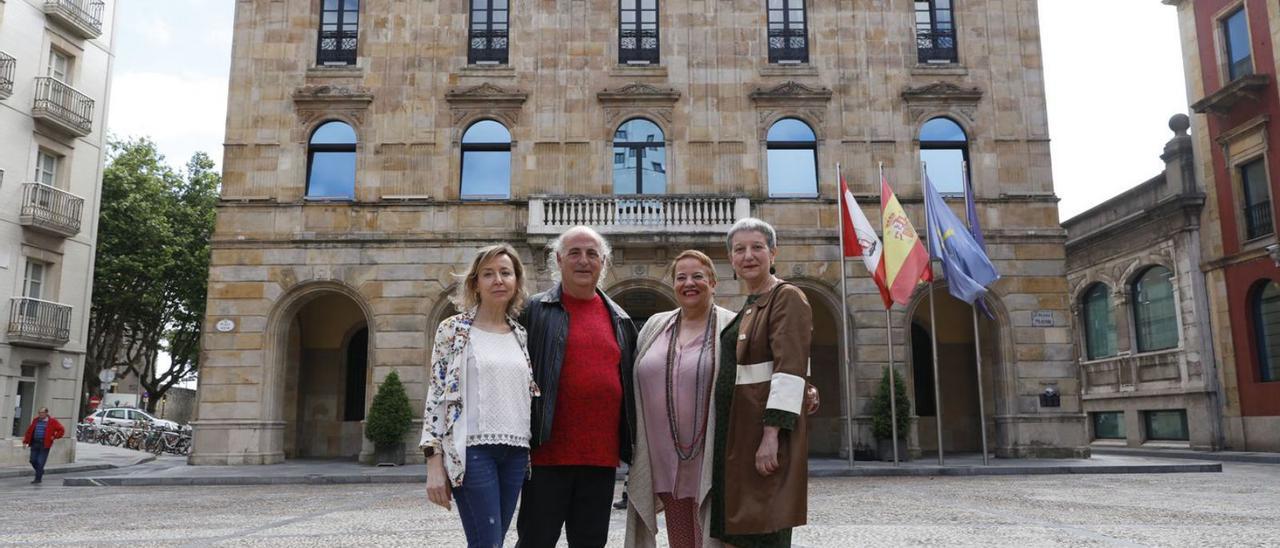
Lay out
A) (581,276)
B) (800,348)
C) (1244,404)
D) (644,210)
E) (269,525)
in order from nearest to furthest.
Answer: (800,348) < (581,276) < (269,525) < (644,210) < (1244,404)

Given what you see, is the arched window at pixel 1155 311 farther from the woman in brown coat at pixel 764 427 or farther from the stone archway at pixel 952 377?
the woman in brown coat at pixel 764 427

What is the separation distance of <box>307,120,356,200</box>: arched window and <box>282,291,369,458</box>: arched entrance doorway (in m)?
2.83

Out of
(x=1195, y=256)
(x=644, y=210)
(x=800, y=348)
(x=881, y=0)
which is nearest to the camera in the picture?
(x=800, y=348)

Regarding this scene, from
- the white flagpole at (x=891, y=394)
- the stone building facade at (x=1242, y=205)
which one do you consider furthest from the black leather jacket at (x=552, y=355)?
the stone building facade at (x=1242, y=205)

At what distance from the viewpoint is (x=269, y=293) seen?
20.5 metres

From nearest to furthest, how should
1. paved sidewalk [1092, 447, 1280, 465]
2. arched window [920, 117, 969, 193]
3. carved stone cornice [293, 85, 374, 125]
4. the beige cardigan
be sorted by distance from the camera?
1. the beige cardigan
2. paved sidewalk [1092, 447, 1280, 465]
3. carved stone cornice [293, 85, 374, 125]
4. arched window [920, 117, 969, 193]

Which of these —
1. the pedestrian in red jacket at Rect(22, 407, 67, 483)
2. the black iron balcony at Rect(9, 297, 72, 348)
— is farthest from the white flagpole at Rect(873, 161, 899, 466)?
the black iron balcony at Rect(9, 297, 72, 348)

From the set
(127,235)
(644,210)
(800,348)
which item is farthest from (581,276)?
(127,235)

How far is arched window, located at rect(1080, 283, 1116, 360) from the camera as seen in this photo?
3012cm

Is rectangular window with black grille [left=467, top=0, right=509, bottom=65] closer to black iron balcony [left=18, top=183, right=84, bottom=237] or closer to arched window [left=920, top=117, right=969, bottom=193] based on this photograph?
arched window [left=920, top=117, right=969, bottom=193]

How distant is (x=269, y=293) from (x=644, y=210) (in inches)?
352

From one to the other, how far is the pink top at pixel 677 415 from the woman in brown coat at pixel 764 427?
0.13 meters

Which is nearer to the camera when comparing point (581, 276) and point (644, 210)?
point (581, 276)

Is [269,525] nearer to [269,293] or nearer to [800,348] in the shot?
[800,348]
